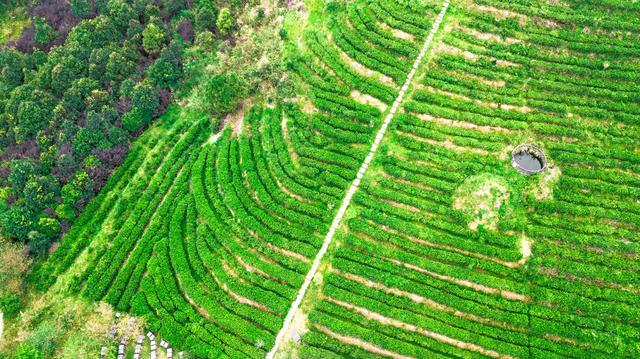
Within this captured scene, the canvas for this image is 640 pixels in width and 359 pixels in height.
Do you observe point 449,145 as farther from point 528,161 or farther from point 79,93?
point 79,93

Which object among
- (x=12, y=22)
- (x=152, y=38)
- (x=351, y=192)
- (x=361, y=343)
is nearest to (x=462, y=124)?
(x=351, y=192)

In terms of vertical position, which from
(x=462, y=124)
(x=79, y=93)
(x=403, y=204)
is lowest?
(x=403, y=204)

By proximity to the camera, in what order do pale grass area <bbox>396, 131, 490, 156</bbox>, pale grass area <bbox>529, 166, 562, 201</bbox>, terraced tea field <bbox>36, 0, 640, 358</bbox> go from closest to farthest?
terraced tea field <bbox>36, 0, 640, 358</bbox>
pale grass area <bbox>529, 166, 562, 201</bbox>
pale grass area <bbox>396, 131, 490, 156</bbox>

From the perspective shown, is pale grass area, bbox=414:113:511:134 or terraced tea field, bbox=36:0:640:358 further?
pale grass area, bbox=414:113:511:134

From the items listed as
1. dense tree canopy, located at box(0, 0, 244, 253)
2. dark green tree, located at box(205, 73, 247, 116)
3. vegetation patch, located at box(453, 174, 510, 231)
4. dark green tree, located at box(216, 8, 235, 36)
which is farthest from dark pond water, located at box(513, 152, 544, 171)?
dark green tree, located at box(216, 8, 235, 36)

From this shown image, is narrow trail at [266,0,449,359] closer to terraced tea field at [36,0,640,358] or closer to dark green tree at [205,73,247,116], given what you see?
terraced tea field at [36,0,640,358]

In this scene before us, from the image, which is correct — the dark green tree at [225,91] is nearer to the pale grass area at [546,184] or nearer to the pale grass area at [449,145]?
the pale grass area at [449,145]
